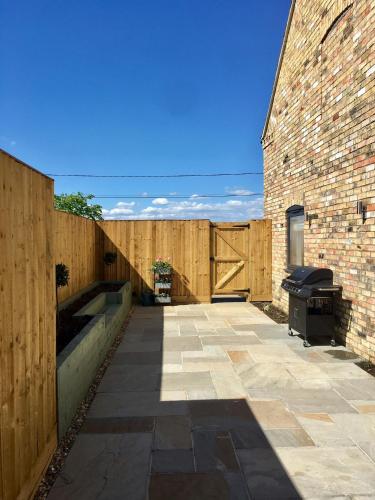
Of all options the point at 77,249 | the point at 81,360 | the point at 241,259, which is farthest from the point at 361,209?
the point at 77,249

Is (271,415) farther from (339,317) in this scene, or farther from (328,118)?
(328,118)

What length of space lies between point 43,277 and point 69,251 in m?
4.33

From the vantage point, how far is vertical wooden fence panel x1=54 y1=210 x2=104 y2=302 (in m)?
6.12

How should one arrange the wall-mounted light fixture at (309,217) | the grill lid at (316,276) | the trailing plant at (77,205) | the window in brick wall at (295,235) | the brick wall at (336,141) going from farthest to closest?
the trailing plant at (77,205) → the window in brick wall at (295,235) → the wall-mounted light fixture at (309,217) → the grill lid at (316,276) → the brick wall at (336,141)

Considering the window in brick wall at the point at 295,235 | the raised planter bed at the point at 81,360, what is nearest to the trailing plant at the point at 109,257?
the raised planter bed at the point at 81,360

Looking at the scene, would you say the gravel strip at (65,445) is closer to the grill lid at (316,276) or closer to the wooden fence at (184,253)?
the grill lid at (316,276)

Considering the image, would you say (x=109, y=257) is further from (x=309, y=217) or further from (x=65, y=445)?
(x=65, y=445)

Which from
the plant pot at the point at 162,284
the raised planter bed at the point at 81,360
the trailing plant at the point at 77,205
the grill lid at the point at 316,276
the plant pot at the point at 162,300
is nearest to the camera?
the raised planter bed at the point at 81,360

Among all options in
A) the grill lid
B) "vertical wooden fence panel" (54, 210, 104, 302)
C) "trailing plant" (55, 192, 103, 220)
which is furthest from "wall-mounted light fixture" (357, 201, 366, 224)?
"trailing plant" (55, 192, 103, 220)

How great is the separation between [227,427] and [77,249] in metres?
5.26

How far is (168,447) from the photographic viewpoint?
2.83 meters

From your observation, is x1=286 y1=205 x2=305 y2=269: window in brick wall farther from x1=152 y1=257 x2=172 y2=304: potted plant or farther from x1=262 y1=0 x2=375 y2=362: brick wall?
x1=152 y1=257 x2=172 y2=304: potted plant

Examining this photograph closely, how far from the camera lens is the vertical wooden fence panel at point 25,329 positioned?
192 cm

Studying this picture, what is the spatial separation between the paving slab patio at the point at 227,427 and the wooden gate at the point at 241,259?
4.16 m
